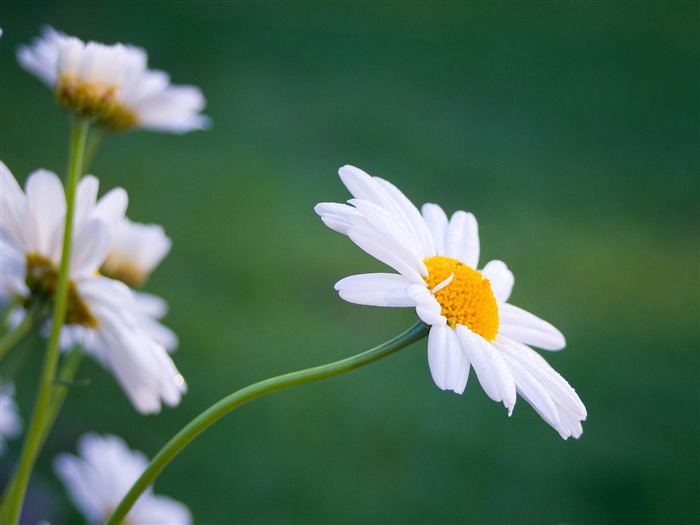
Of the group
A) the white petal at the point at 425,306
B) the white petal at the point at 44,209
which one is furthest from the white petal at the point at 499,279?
the white petal at the point at 44,209

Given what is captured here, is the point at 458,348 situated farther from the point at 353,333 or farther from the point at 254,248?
the point at 254,248

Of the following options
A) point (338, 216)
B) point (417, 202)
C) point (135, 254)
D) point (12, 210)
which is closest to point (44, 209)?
point (12, 210)

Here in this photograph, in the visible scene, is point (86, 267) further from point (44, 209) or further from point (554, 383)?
point (554, 383)

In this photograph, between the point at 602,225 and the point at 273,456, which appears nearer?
the point at 273,456

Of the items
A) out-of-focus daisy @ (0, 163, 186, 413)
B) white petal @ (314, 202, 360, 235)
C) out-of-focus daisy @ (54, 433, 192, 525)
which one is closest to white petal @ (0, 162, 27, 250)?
out-of-focus daisy @ (0, 163, 186, 413)

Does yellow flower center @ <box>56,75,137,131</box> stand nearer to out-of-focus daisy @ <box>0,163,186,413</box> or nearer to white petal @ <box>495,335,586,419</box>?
out-of-focus daisy @ <box>0,163,186,413</box>

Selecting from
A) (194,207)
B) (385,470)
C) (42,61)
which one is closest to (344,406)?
(385,470)
